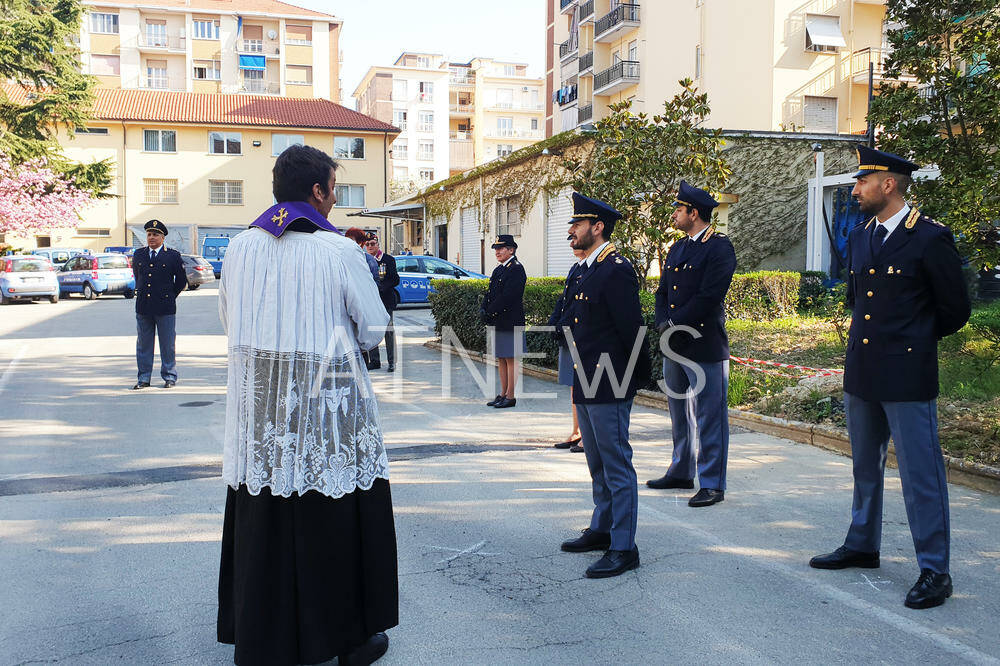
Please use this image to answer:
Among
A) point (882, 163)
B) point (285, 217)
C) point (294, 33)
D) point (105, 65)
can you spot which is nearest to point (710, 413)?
point (882, 163)

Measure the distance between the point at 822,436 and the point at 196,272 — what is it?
101 ft

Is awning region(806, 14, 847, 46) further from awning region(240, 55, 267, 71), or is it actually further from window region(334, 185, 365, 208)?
awning region(240, 55, 267, 71)

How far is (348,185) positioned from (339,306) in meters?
49.9

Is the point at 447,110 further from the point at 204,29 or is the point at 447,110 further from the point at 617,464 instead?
the point at 617,464

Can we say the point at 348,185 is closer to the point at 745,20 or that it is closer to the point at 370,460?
the point at 745,20

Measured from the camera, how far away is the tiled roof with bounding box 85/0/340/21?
64.2 m

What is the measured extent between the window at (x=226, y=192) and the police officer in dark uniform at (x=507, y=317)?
146 feet

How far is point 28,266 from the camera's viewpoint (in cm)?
2720

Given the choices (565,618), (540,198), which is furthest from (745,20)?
(565,618)

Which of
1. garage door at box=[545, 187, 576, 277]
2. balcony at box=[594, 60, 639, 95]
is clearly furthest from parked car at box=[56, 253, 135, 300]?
balcony at box=[594, 60, 639, 95]

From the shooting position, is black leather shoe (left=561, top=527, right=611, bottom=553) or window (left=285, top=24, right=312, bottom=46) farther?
window (left=285, top=24, right=312, bottom=46)

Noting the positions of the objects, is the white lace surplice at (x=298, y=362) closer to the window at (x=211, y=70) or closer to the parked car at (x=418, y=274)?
the parked car at (x=418, y=274)

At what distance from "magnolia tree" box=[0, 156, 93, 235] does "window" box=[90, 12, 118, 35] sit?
31280 mm

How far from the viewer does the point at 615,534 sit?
457 centimetres
